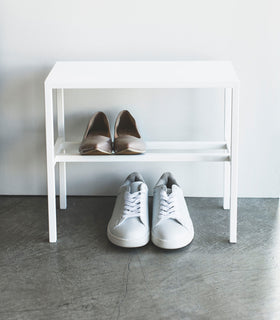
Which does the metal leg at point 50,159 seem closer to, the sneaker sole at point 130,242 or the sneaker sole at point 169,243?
the sneaker sole at point 130,242

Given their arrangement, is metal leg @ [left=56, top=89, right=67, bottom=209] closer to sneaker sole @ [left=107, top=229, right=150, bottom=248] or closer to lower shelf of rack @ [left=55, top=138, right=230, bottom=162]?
lower shelf of rack @ [left=55, top=138, right=230, bottom=162]

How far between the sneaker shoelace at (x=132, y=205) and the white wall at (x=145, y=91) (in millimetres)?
336

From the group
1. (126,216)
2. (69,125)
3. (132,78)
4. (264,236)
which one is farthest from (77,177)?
(264,236)

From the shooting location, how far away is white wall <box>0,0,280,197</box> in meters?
2.30

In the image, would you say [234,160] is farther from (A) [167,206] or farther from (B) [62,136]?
(B) [62,136]

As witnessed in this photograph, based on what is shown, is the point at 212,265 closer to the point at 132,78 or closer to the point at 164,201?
the point at 164,201

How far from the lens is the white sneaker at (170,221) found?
200 centimetres

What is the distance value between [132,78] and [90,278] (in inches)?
26.2

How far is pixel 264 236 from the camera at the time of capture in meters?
2.14

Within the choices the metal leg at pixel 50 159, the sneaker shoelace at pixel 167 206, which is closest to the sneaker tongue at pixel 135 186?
the sneaker shoelace at pixel 167 206

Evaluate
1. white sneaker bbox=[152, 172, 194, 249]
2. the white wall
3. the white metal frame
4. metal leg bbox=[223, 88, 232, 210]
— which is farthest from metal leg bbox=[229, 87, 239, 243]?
the white wall

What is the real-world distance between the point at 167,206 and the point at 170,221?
65mm

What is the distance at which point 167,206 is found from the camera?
209 centimetres

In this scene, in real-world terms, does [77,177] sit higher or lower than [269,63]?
lower
